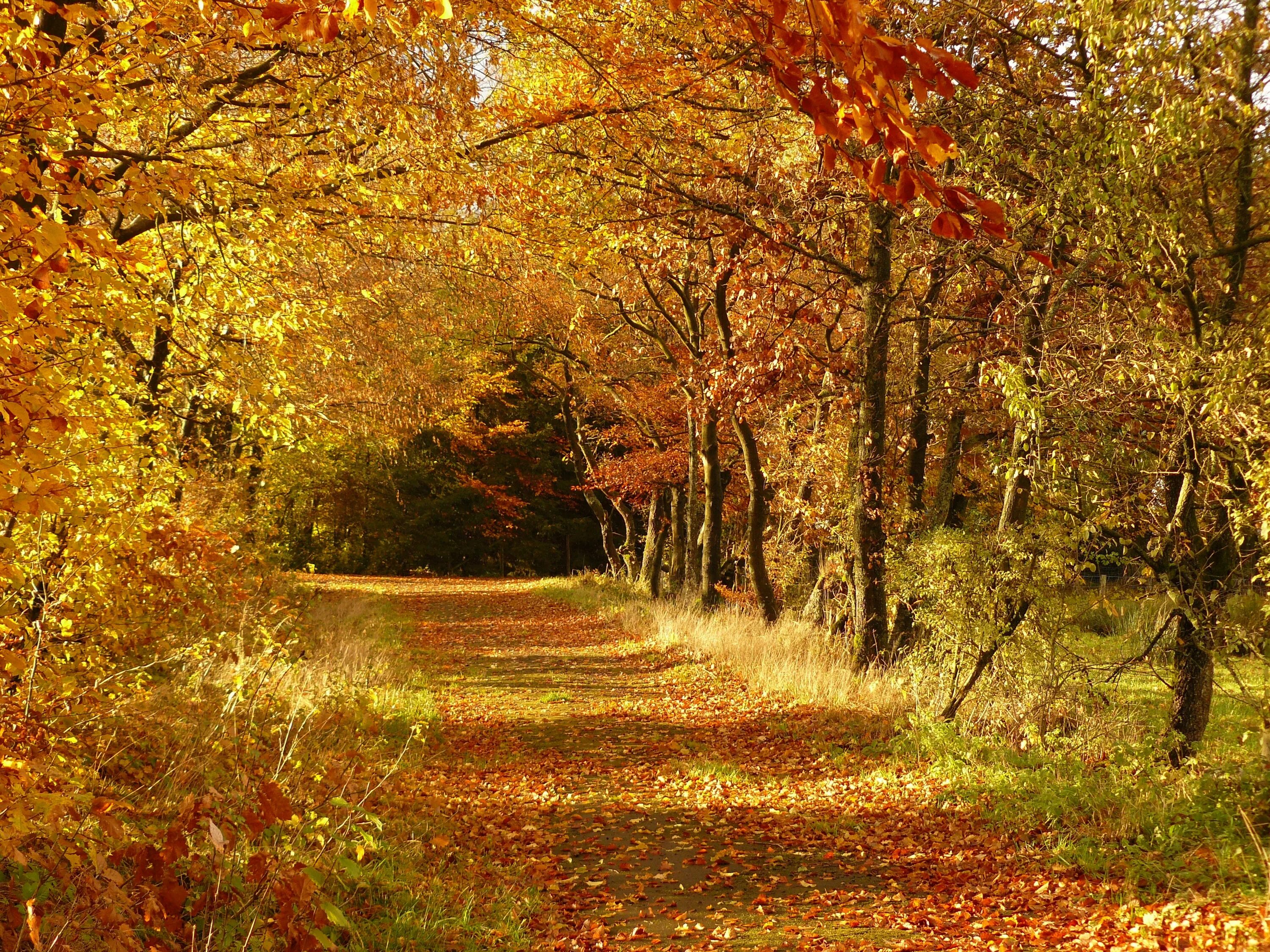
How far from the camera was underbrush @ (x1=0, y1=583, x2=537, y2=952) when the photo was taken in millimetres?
3600

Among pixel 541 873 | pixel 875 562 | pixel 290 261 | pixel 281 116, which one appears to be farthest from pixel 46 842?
pixel 875 562

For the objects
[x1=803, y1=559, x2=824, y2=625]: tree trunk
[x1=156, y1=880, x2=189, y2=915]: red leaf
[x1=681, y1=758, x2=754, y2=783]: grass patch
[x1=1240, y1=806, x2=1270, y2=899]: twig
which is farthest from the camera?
[x1=803, y1=559, x2=824, y2=625]: tree trunk

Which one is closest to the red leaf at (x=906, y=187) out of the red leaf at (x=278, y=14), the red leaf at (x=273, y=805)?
the red leaf at (x=278, y=14)

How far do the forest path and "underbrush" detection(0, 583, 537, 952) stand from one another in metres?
→ 0.45

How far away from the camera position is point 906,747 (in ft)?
27.9

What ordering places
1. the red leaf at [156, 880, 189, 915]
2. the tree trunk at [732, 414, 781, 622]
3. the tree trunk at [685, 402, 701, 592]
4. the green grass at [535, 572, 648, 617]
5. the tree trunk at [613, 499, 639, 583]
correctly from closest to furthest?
the red leaf at [156, 880, 189, 915] → the tree trunk at [732, 414, 781, 622] → the tree trunk at [685, 402, 701, 592] → the green grass at [535, 572, 648, 617] → the tree trunk at [613, 499, 639, 583]

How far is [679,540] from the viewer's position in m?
22.9

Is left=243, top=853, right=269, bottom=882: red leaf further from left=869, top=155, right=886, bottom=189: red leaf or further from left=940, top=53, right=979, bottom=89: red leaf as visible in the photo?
left=940, top=53, right=979, bottom=89: red leaf

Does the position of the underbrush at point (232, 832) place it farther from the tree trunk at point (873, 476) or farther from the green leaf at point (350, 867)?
the tree trunk at point (873, 476)

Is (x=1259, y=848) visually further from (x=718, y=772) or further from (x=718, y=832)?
(x=718, y=772)

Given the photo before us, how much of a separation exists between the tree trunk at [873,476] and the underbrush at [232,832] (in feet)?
16.8

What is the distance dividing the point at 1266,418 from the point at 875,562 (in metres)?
5.57

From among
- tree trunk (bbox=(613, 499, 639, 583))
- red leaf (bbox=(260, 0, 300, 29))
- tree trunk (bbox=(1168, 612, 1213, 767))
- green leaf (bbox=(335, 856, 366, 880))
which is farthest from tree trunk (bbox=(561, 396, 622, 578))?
red leaf (bbox=(260, 0, 300, 29))

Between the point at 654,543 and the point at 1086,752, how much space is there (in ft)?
58.6
